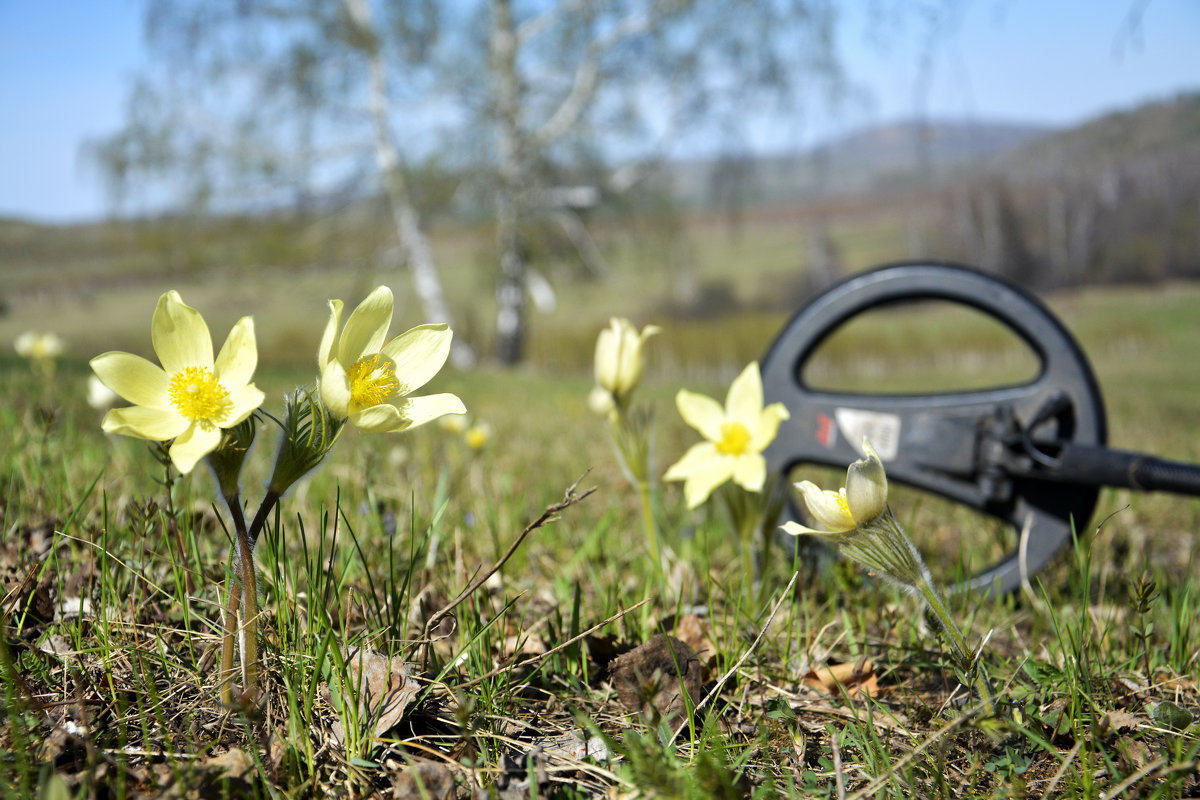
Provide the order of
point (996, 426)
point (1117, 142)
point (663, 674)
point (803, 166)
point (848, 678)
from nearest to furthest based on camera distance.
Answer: point (663, 674) → point (848, 678) → point (996, 426) → point (803, 166) → point (1117, 142)

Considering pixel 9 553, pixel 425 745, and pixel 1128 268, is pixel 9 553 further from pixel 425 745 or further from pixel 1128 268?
pixel 1128 268

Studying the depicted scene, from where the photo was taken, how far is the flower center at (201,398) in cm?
87

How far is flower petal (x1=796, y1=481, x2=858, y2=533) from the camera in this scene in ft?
3.15

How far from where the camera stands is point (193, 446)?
830 mm

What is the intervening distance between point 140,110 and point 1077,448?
608 inches

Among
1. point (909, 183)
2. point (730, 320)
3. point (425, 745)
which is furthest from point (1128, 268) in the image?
point (909, 183)

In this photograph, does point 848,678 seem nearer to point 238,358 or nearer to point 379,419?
point 379,419

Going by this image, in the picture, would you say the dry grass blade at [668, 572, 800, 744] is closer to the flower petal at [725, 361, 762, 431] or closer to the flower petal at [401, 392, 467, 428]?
the flower petal at [725, 361, 762, 431]

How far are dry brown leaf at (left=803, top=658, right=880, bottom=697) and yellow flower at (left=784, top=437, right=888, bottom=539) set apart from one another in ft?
1.53

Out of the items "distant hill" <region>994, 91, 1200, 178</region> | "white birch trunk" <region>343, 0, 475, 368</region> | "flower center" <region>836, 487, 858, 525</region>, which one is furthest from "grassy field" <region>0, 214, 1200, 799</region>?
"distant hill" <region>994, 91, 1200, 178</region>

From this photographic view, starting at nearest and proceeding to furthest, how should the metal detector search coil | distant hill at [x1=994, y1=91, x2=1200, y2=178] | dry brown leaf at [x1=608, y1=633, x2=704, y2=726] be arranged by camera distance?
dry brown leaf at [x1=608, y1=633, x2=704, y2=726]
the metal detector search coil
distant hill at [x1=994, y1=91, x2=1200, y2=178]

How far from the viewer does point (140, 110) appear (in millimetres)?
12719

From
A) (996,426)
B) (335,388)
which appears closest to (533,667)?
(335,388)

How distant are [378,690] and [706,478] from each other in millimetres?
697
